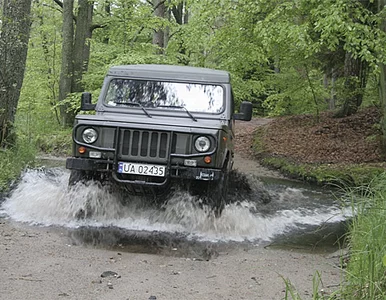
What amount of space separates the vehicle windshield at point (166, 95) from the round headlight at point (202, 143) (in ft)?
3.81

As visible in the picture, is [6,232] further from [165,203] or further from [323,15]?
[323,15]

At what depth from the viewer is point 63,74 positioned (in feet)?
55.0

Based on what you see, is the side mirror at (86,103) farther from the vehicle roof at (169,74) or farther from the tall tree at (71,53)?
the tall tree at (71,53)

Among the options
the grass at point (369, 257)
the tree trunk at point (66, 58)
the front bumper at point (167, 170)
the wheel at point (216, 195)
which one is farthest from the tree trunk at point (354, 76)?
the grass at point (369, 257)

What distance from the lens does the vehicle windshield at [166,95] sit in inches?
274

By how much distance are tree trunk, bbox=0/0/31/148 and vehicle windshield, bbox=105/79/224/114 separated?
231cm

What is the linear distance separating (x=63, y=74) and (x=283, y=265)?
44.7 ft

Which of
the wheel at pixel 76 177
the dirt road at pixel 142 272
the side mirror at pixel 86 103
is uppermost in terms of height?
the side mirror at pixel 86 103

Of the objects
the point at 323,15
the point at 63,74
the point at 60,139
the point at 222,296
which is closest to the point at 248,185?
the point at 323,15

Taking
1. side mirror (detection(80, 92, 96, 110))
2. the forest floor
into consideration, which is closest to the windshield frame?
side mirror (detection(80, 92, 96, 110))

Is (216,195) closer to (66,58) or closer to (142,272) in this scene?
(142,272)

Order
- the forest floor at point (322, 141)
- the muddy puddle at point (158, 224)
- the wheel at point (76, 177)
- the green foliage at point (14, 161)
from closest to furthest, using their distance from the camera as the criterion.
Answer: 1. the muddy puddle at point (158, 224)
2. the wheel at point (76, 177)
3. the green foliage at point (14, 161)
4. the forest floor at point (322, 141)

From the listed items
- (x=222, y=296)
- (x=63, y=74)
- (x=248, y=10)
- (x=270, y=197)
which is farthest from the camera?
(x=63, y=74)

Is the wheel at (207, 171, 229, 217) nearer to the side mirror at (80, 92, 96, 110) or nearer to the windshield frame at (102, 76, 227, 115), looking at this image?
the windshield frame at (102, 76, 227, 115)
